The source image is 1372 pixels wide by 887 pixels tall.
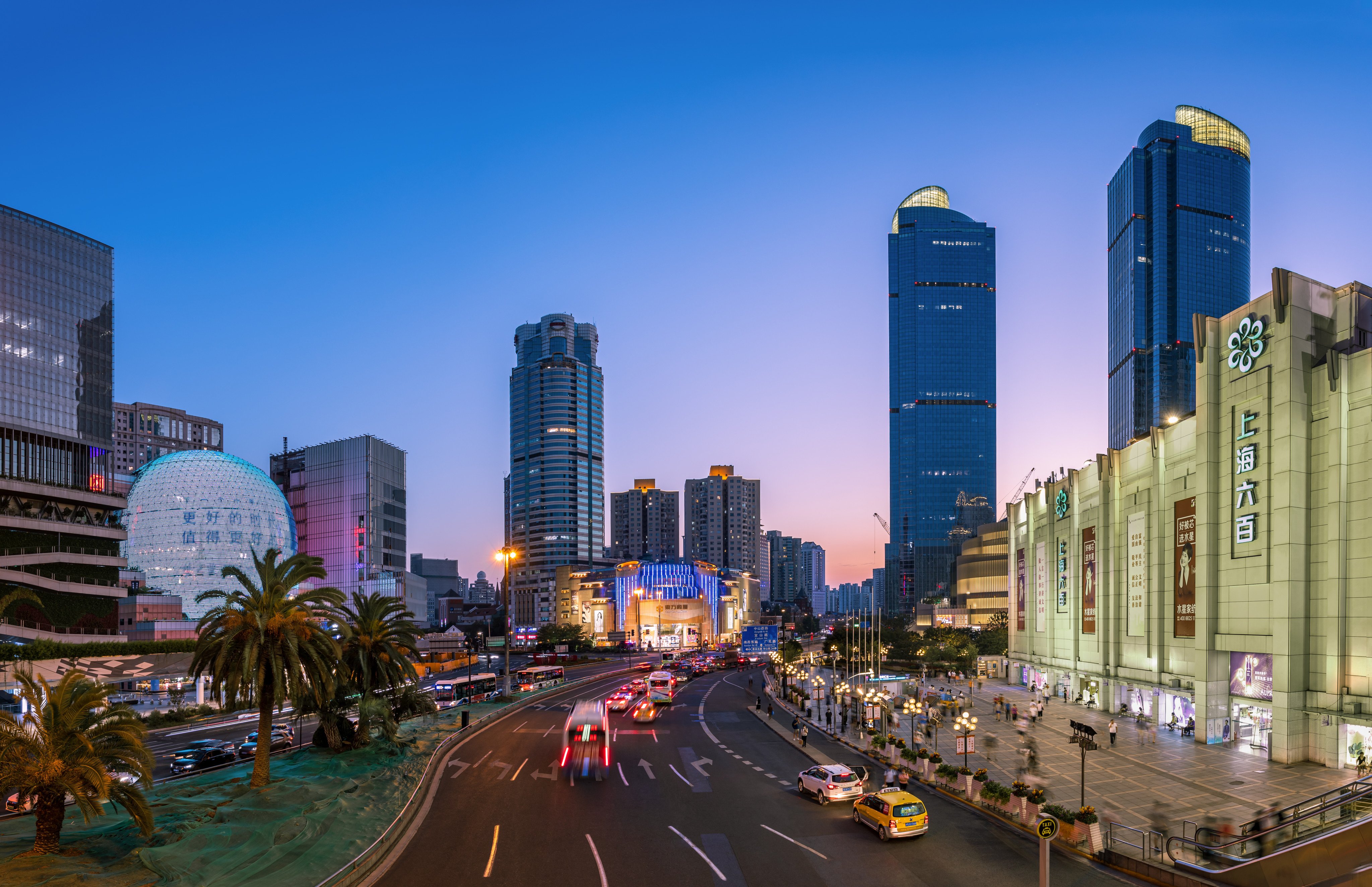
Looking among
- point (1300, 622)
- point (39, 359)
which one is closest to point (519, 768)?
point (1300, 622)

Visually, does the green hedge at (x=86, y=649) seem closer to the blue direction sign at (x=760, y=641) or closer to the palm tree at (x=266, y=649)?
the palm tree at (x=266, y=649)

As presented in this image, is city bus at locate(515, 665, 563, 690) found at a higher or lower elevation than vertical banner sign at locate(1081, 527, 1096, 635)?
lower

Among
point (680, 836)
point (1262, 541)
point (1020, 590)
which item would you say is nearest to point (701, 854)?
point (680, 836)

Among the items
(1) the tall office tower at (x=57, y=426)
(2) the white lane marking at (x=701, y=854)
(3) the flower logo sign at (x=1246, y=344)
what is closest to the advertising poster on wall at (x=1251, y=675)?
(3) the flower logo sign at (x=1246, y=344)

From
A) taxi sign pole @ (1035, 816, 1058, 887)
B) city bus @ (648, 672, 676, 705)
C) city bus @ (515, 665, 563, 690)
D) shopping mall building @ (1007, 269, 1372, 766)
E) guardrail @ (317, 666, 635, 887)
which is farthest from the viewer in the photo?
city bus @ (515, 665, 563, 690)

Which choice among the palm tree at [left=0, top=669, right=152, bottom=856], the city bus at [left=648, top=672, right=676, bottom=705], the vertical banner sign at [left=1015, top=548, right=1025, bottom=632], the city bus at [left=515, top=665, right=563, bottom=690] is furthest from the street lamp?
the city bus at [left=515, top=665, right=563, bottom=690]

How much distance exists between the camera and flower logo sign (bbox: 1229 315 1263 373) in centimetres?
4531

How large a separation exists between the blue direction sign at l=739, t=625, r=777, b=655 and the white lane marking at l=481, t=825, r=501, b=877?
10418 cm

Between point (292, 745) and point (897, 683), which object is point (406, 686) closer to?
point (292, 745)

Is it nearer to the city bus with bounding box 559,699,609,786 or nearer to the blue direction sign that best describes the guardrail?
the city bus with bounding box 559,699,609,786

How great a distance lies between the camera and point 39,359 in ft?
305

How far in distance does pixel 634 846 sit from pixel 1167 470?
155ft

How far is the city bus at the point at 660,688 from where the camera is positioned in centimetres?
7419

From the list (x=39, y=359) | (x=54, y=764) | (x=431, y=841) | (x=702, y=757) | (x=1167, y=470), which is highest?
(x=39, y=359)
